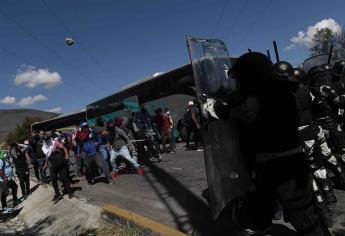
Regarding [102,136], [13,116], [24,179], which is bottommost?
[24,179]

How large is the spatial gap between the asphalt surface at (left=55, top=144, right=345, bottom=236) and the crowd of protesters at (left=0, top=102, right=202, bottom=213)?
0.48 metres

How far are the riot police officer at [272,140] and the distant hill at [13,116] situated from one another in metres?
73.9

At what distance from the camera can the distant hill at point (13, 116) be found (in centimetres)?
7431

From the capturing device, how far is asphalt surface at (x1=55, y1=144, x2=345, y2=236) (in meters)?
5.31

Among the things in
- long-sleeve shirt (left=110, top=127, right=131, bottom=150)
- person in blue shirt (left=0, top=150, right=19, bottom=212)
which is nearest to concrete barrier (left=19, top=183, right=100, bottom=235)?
person in blue shirt (left=0, top=150, right=19, bottom=212)

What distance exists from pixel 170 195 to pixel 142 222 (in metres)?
2.44

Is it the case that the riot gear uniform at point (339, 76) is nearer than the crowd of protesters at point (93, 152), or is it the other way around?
the riot gear uniform at point (339, 76)

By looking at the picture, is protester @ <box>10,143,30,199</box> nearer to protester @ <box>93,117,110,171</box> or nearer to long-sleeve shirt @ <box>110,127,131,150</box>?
protester @ <box>93,117,110,171</box>

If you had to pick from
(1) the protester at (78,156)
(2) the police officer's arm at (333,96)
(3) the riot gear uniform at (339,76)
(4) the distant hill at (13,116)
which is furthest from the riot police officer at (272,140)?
(4) the distant hill at (13,116)

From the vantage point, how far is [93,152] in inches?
411

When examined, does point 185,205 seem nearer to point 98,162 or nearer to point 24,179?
point 98,162

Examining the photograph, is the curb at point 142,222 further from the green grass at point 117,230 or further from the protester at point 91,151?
the protester at point 91,151

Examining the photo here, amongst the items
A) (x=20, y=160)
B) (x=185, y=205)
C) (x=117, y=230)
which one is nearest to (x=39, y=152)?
(x=20, y=160)

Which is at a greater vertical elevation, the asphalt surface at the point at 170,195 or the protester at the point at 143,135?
the protester at the point at 143,135
